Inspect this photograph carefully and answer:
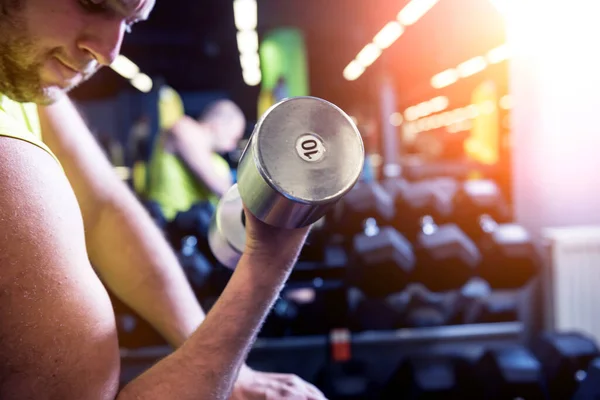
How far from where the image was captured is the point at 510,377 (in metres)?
1.49


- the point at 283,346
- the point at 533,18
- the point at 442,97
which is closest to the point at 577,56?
the point at 533,18

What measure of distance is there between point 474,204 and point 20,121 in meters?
1.86

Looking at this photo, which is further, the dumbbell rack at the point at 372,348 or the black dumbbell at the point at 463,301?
the black dumbbell at the point at 463,301

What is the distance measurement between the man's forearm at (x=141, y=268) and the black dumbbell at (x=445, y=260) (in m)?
1.20

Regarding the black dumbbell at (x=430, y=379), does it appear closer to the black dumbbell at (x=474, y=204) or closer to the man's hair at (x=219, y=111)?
the black dumbbell at (x=474, y=204)

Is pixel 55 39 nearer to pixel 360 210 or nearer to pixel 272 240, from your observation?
pixel 272 240

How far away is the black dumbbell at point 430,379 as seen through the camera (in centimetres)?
158

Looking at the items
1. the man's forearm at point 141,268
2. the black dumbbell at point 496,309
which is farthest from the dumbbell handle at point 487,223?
the man's forearm at point 141,268

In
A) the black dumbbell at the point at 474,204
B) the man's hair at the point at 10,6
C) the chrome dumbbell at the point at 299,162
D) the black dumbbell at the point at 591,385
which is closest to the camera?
the chrome dumbbell at the point at 299,162

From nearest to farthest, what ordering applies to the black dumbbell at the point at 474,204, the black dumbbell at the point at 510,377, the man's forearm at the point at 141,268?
the man's forearm at the point at 141,268
the black dumbbell at the point at 510,377
the black dumbbell at the point at 474,204

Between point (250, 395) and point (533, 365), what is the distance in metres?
1.15

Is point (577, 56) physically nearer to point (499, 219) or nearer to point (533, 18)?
point (533, 18)

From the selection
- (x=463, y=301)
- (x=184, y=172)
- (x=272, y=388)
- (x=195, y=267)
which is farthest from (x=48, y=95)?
(x=463, y=301)

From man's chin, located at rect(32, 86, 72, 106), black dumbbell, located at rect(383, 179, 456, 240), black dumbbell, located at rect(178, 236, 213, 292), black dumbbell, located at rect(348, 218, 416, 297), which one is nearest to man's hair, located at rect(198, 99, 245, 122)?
black dumbbell, located at rect(178, 236, 213, 292)
